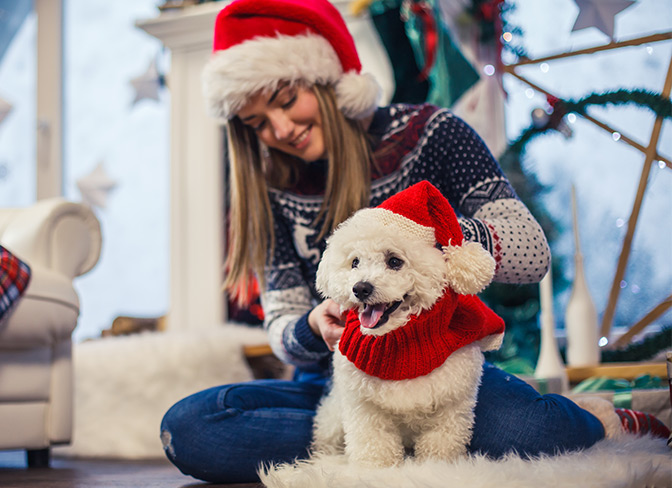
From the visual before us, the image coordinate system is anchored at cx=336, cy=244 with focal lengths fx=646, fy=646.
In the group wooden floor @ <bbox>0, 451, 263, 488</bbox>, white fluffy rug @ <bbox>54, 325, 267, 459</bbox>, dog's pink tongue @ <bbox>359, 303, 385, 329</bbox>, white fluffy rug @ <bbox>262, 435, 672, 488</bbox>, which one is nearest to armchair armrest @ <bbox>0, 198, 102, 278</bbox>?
white fluffy rug @ <bbox>54, 325, 267, 459</bbox>

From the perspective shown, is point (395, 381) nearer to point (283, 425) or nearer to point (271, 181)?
point (283, 425)

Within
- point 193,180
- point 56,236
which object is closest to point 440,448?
point 56,236

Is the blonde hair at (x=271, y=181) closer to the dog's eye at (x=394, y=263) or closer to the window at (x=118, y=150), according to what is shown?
the dog's eye at (x=394, y=263)

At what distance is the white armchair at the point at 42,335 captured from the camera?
1458mm

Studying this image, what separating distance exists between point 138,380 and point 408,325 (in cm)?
134

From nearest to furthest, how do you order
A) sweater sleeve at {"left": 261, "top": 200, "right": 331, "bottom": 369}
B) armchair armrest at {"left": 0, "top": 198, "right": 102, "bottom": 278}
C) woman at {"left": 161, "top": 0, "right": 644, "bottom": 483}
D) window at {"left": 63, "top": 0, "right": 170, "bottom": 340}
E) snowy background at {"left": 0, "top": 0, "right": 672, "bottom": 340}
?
woman at {"left": 161, "top": 0, "right": 644, "bottom": 483} < sweater sleeve at {"left": 261, "top": 200, "right": 331, "bottom": 369} < armchair armrest at {"left": 0, "top": 198, "right": 102, "bottom": 278} < snowy background at {"left": 0, "top": 0, "right": 672, "bottom": 340} < window at {"left": 63, "top": 0, "right": 170, "bottom": 340}

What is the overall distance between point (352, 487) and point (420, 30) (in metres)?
1.82

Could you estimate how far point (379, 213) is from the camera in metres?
0.80

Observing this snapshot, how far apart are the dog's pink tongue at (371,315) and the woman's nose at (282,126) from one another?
0.45 metres

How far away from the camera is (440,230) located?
2.66 ft

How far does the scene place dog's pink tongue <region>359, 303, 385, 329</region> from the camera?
77 centimetres

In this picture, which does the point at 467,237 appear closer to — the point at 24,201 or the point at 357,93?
the point at 357,93

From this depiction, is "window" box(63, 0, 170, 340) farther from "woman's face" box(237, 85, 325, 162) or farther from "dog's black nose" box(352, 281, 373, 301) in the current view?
"dog's black nose" box(352, 281, 373, 301)

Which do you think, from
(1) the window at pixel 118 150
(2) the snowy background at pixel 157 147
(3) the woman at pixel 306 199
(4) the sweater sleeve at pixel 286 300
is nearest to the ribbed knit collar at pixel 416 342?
(3) the woman at pixel 306 199
